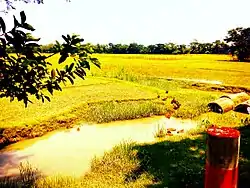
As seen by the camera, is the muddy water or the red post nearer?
the red post

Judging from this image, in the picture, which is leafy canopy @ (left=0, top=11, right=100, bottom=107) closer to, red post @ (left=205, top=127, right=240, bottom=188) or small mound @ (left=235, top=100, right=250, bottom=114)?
red post @ (left=205, top=127, right=240, bottom=188)

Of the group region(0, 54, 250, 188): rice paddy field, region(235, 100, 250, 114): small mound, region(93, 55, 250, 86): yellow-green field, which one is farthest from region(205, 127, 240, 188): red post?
region(93, 55, 250, 86): yellow-green field

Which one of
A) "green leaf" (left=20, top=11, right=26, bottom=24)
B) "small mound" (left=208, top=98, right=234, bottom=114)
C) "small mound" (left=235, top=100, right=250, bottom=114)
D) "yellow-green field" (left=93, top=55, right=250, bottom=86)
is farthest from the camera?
"yellow-green field" (left=93, top=55, right=250, bottom=86)

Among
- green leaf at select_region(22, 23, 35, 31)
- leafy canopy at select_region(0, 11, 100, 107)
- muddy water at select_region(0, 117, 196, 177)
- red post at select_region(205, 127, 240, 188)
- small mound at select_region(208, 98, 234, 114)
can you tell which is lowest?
muddy water at select_region(0, 117, 196, 177)

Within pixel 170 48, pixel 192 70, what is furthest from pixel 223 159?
pixel 170 48

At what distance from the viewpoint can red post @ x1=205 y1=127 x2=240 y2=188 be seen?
1705mm

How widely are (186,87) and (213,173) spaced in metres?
21.4

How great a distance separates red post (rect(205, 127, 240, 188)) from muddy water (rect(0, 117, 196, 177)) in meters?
6.27

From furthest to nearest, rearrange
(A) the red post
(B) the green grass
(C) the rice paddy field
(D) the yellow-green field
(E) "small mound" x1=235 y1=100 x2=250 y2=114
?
(D) the yellow-green field
(E) "small mound" x1=235 y1=100 x2=250 y2=114
(B) the green grass
(C) the rice paddy field
(A) the red post

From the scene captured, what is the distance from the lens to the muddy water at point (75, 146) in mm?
8320

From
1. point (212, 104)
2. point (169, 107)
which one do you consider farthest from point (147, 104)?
point (212, 104)

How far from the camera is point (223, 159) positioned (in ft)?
5.60

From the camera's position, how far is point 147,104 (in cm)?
1487

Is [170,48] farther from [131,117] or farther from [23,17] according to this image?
[23,17]
